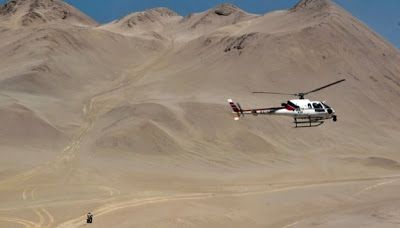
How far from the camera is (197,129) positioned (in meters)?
64.0

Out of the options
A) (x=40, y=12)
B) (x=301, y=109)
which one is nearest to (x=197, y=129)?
(x=301, y=109)

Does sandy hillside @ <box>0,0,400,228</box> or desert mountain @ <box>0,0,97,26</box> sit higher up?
desert mountain @ <box>0,0,97,26</box>

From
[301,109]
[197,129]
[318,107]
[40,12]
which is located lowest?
[301,109]

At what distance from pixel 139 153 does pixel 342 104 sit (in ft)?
107

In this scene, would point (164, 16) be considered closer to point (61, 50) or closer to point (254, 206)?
point (61, 50)

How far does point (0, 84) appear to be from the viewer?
81.4m

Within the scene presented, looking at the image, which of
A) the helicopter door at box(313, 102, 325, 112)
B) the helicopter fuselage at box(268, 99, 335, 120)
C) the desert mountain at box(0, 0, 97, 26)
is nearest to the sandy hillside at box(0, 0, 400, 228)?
the desert mountain at box(0, 0, 97, 26)

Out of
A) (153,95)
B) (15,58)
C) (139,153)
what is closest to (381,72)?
(153,95)

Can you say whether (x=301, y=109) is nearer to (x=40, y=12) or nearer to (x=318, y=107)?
(x=318, y=107)

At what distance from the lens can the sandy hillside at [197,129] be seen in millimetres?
38250

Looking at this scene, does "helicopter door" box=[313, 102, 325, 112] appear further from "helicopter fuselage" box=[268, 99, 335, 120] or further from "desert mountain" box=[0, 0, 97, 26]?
"desert mountain" box=[0, 0, 97, 26]

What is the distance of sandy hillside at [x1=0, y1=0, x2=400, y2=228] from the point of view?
38250 mm

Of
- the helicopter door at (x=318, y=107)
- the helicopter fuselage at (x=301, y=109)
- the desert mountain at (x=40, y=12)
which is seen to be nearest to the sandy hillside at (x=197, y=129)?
the desert mountain at (x=40, y=12)

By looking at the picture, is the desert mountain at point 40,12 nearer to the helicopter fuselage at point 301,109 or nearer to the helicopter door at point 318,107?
the helicopter fuselage at point 301,109
